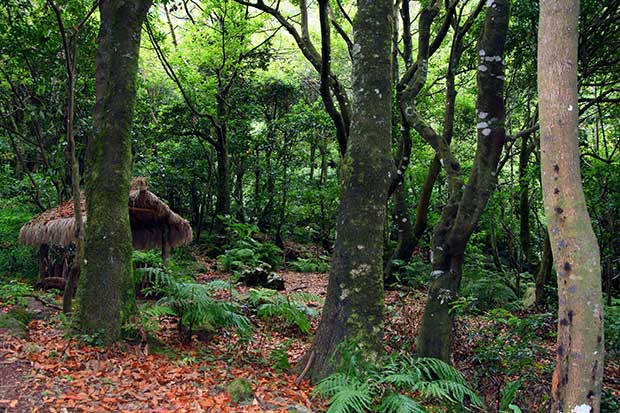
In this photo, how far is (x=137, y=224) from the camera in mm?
11656

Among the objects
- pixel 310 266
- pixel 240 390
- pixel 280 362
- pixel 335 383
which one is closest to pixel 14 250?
pixel 310 266

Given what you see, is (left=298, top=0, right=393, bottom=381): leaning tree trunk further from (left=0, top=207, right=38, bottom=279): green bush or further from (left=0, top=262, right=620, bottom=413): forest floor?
(left=0, top=207, right=38, bottom=279): green bush

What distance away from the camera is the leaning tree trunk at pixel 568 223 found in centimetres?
280

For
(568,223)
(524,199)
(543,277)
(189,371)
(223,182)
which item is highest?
(223,182)

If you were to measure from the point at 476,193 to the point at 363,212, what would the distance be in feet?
5.14

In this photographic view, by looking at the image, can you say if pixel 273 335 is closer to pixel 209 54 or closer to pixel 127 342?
pixel 127 342

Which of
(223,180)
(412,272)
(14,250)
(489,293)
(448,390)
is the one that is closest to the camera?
(448,390)

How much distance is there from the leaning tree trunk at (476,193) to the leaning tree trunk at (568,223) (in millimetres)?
2436

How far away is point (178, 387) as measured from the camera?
14.4 ft

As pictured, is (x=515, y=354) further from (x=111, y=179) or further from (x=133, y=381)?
(x=111, y=179)

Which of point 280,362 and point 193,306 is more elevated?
point 193,306

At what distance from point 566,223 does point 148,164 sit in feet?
49.0

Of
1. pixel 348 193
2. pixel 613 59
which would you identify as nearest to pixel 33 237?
pixel 348 193

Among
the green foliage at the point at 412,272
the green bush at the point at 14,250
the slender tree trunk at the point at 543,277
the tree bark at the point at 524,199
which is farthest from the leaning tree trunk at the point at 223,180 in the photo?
the slender tree trunk at the point at 543,277
